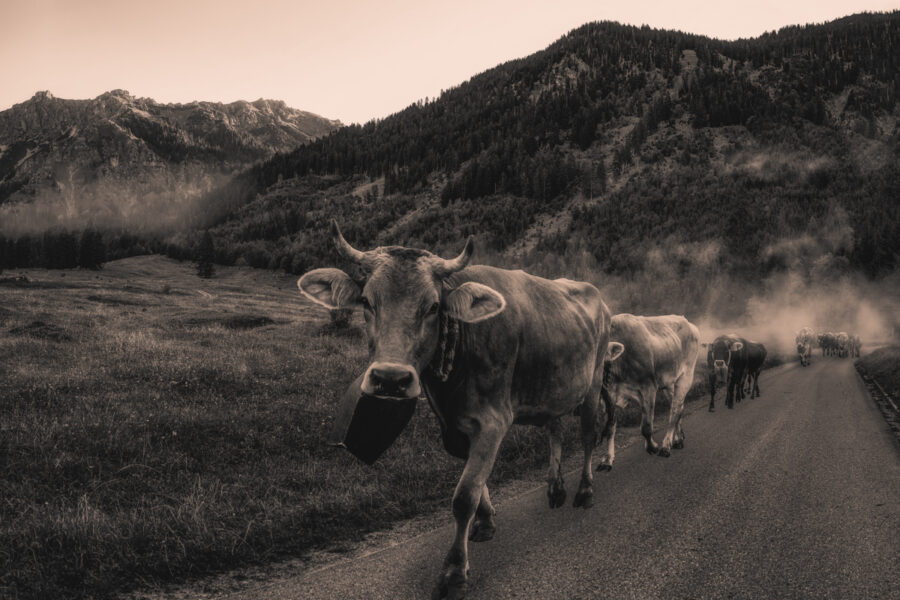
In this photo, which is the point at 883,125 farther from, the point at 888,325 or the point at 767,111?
the point at 888,325

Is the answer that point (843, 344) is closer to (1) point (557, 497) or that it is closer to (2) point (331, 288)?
(1) point (557, 497)

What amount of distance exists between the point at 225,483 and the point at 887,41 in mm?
219810

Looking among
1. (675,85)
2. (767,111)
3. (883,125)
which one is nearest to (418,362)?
(767,111)

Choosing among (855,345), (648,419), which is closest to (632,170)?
(855,345)

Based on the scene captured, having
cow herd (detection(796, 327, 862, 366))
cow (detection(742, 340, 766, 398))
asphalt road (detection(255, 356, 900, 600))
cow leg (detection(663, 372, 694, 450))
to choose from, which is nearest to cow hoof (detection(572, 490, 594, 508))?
asphalt road (detection(255, 356, 900, 600))

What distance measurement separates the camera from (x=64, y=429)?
6559 mm

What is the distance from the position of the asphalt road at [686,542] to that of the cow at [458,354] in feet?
1.59

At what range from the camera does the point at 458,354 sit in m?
3.69

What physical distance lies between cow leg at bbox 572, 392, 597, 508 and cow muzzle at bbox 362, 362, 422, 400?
11.0ft

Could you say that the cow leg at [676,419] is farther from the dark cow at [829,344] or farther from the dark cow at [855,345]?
the dark cow at [829,344]

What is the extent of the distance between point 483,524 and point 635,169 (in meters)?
117

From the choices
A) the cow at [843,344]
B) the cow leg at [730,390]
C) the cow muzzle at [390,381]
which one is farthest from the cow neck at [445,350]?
the cow at [843,344]

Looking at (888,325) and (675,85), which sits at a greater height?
(675,85)

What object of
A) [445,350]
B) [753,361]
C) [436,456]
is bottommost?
[753,361]
